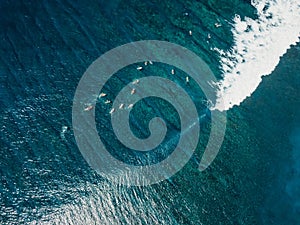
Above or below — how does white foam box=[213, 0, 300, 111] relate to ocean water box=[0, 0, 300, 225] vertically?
above

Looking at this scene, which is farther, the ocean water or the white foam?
the white foam

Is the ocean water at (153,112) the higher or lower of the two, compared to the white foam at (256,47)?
lower

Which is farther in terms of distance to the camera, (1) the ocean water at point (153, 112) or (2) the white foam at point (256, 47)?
(2) the white foam at point (256, 47)

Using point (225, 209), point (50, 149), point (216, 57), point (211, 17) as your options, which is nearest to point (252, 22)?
point (211, 17)

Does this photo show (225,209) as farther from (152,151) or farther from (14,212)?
(14,212)
